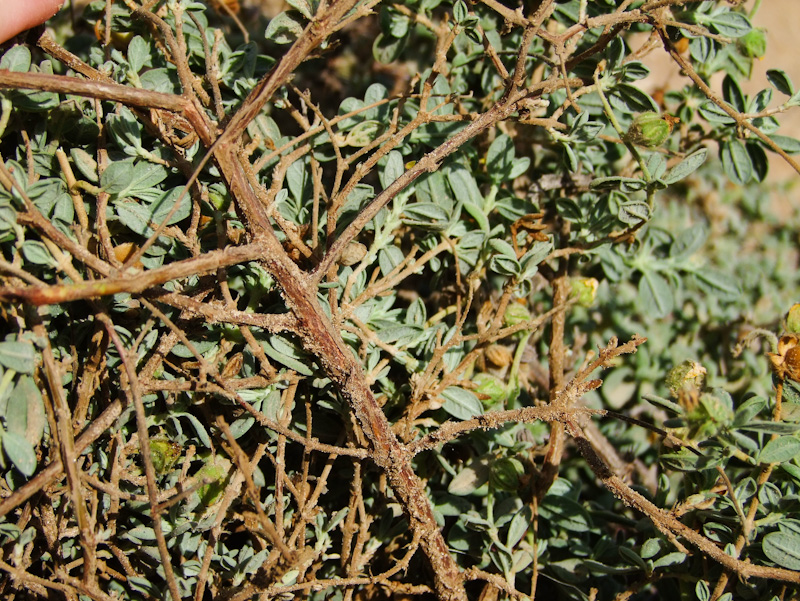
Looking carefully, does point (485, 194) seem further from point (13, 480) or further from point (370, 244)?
point (13, 480)

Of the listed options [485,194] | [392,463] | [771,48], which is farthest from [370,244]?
[771,48]

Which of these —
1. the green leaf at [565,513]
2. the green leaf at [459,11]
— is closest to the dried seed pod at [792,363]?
the green leaf at [565,513]

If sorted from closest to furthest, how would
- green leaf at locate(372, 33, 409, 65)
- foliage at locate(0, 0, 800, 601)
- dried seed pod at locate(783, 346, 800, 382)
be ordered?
foliage at locate(0, 0, 800, 601) → dried seed pod at locate(783, 346, 800, 382) → green leaf at locate(372, 33, 409, 65)

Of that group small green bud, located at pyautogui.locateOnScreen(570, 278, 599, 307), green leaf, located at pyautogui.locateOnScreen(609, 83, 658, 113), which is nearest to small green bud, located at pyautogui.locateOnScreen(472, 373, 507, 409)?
small green bud, located at pyautogui.locateOnScreen(570, 278, 599, 307)

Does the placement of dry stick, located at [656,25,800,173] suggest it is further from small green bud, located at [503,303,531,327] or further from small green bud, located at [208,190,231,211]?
small green bud, located at [208,190,231,211]

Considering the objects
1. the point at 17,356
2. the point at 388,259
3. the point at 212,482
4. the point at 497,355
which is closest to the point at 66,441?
the point at 17,356

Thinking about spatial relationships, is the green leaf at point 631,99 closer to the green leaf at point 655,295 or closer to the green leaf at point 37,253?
the green leaf at point 655,295

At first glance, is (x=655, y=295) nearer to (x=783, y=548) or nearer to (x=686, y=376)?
(x=686, y=376)
